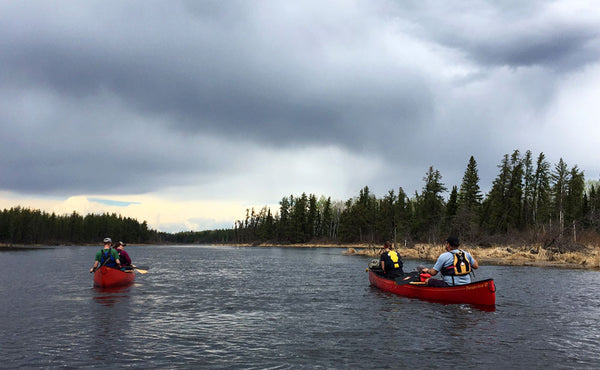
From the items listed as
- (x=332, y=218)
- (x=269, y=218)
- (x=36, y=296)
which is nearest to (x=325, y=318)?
(x=36, y=296)

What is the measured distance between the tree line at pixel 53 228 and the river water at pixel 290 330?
136 metres

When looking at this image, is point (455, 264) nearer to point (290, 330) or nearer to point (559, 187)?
point (290, 330)

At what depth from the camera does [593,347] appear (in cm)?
1088

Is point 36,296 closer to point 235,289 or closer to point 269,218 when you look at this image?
point 235,289

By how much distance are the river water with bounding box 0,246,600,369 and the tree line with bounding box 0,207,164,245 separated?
136 meters

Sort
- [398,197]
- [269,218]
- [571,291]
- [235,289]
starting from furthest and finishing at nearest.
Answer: [269,218] < [398,197] < [235,289] < [571,291]

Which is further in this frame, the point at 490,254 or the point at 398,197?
the point at 398,197

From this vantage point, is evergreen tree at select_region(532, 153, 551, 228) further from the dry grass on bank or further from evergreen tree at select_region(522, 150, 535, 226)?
the dry grass on bank

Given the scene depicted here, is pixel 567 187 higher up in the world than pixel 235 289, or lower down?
higher up

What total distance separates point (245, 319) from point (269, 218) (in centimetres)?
15317

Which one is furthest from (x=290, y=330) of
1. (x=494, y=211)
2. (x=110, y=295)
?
(x=494, y=211)

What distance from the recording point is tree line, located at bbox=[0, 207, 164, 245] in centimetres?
Result: 13388

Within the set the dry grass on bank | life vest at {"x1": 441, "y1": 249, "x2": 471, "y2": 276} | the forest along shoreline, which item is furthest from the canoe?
the dry grass on bank

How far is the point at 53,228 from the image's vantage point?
156m
